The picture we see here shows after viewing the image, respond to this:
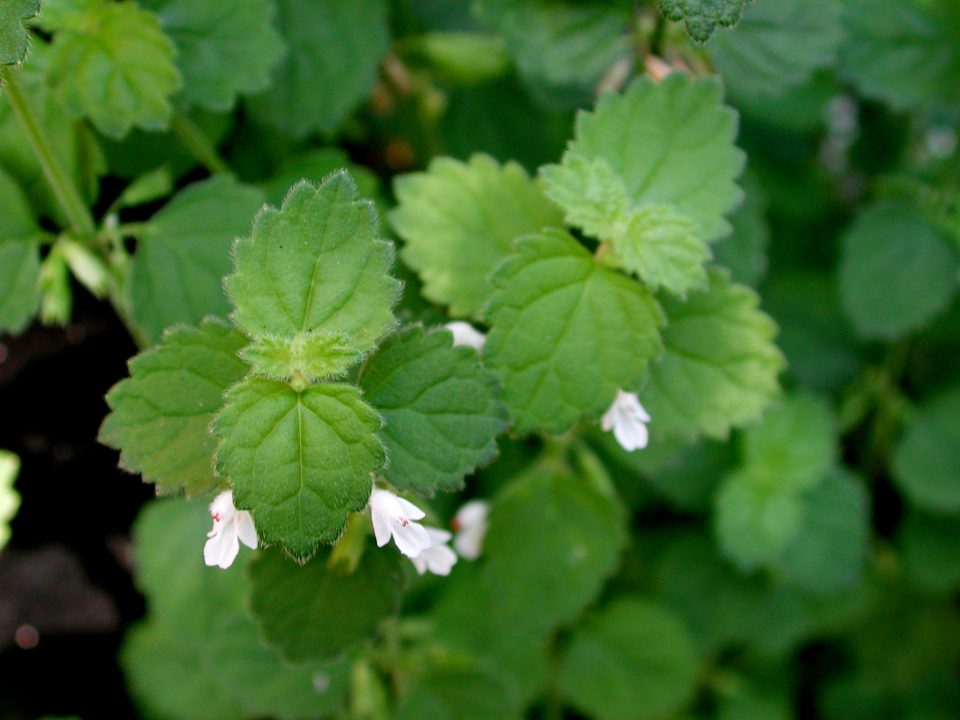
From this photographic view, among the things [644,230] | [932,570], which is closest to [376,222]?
[644,230]

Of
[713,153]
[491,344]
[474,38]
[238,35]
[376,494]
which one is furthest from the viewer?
[474,38]

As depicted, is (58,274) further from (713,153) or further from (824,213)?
Result: (824,213)

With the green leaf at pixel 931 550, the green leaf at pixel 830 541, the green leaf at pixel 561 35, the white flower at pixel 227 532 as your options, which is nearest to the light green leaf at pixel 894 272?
the green leaf at pixel 830 541

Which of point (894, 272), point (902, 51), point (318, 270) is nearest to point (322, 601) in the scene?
point (318, 270)

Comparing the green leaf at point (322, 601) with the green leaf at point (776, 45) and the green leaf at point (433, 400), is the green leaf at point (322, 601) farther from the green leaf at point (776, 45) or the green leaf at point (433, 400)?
the green leaf at point (776, 45)

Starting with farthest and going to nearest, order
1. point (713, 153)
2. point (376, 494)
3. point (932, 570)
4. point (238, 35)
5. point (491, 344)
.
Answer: point (932, 570)
point (238, 35)
point (713, 153)
point (491, 344)
point (376, 494)

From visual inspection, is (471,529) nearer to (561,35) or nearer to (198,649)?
(198,649)
